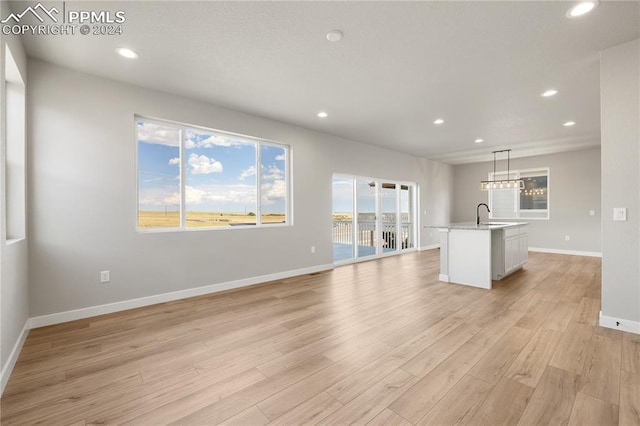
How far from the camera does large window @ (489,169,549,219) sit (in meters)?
7.73

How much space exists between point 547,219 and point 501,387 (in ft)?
25.0

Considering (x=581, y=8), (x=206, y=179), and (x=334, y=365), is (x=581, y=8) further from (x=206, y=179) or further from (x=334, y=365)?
(x=206, y=179)

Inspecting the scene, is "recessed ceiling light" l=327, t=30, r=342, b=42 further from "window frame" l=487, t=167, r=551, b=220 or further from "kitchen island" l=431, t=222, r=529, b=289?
"window frame" l=487, t=167, r=551, b=220

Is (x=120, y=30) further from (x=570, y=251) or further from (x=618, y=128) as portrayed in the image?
(x=570, y=251)

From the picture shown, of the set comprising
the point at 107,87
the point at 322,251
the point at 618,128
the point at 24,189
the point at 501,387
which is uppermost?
the point at 107,87

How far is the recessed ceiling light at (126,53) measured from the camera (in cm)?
268

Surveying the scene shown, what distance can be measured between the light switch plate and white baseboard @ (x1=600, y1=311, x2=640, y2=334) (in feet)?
3.14

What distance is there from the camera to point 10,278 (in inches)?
86.0

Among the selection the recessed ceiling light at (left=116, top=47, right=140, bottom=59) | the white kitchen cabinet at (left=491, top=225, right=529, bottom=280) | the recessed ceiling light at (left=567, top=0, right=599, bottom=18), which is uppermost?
the recessed ceiling light at (left=116, top=47, right=140, bottom=59)

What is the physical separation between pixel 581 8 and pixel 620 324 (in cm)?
282

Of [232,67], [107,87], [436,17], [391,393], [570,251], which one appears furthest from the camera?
[570,251]

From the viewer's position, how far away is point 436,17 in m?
2.22

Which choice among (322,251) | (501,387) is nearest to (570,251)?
(322,251)

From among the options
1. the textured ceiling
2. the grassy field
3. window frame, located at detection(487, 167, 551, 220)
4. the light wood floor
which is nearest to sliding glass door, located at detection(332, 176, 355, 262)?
the grassy field
